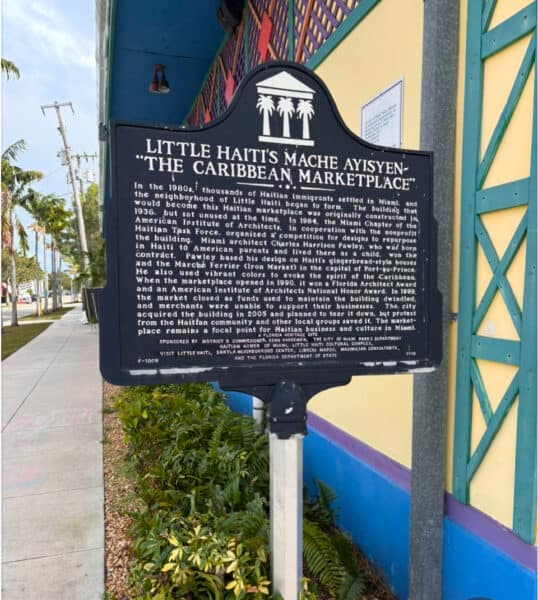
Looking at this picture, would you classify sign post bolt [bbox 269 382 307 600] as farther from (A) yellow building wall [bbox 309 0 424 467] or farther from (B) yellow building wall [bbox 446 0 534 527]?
(A) yellow building wall [bbox 309 0 424 467]

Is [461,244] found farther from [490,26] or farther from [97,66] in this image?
[97,66]

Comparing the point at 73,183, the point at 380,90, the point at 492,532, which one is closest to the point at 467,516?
the point at 492,532

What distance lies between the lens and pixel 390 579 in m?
2.83

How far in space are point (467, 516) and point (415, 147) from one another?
1912mm

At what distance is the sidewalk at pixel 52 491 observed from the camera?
9.14 ft

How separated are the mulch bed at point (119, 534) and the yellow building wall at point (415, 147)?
80 centimetres

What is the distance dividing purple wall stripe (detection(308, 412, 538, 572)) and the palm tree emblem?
189cm

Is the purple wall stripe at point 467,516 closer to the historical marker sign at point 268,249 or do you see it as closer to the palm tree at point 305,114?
the historical marker sign at point 268,249

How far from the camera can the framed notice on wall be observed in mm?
2799

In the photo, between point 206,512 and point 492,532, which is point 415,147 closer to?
point 492,532

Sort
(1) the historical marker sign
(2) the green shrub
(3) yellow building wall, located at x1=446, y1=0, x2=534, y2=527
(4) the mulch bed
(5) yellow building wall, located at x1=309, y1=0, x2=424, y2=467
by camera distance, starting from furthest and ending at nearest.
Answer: (4) the mulch bed, (5) yellow building wall, located at x1=309, y1=0, x2=424, y2=467, (2) the green shrub, (3) yellow building wall, located at x1=446, y1=0, x2=534, y2=527, (1) the historical marker sign

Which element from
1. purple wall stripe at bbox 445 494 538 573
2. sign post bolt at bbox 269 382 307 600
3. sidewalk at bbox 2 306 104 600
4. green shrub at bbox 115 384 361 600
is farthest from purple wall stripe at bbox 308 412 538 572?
sidewalk at bbox 2 306 104 600

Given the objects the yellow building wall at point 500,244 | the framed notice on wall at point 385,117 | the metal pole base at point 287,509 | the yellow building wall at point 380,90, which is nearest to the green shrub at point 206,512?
the metal pole base at point 287,509

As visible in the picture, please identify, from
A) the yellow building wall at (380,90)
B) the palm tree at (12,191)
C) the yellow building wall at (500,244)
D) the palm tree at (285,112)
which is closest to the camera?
the palm tree at (285,112)
